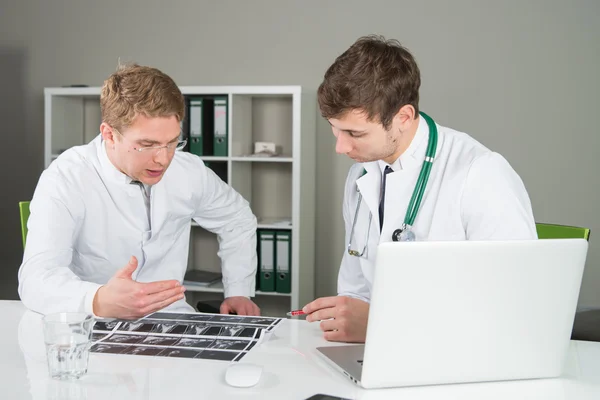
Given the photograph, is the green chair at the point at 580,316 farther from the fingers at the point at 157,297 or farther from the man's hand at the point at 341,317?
the fingers at the point at 157,297

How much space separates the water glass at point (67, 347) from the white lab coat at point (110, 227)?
313 millimetres

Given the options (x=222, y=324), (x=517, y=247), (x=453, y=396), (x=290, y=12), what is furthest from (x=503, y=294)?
(x=290, y=12)

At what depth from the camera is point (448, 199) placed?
1.80m

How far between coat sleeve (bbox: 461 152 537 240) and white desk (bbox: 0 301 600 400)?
346mm

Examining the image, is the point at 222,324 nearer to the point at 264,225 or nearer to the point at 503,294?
the point at 503,294

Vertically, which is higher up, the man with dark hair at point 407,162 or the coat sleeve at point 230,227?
the man with dark hair at point 407,162

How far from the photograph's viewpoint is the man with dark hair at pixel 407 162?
172 cm

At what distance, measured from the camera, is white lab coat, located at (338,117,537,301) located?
5.55 ft

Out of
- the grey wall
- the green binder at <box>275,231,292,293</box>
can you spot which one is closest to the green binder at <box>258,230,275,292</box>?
the green binder at <box>275,231,292,293</box>

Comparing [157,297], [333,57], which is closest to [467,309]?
[157,297]

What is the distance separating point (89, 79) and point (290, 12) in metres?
1.33

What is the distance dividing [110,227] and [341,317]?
3.20ft

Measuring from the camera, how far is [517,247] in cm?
118

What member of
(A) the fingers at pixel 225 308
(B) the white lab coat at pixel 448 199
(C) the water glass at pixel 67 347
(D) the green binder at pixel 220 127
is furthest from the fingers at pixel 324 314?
(D) the green binder at pixel 220 127
